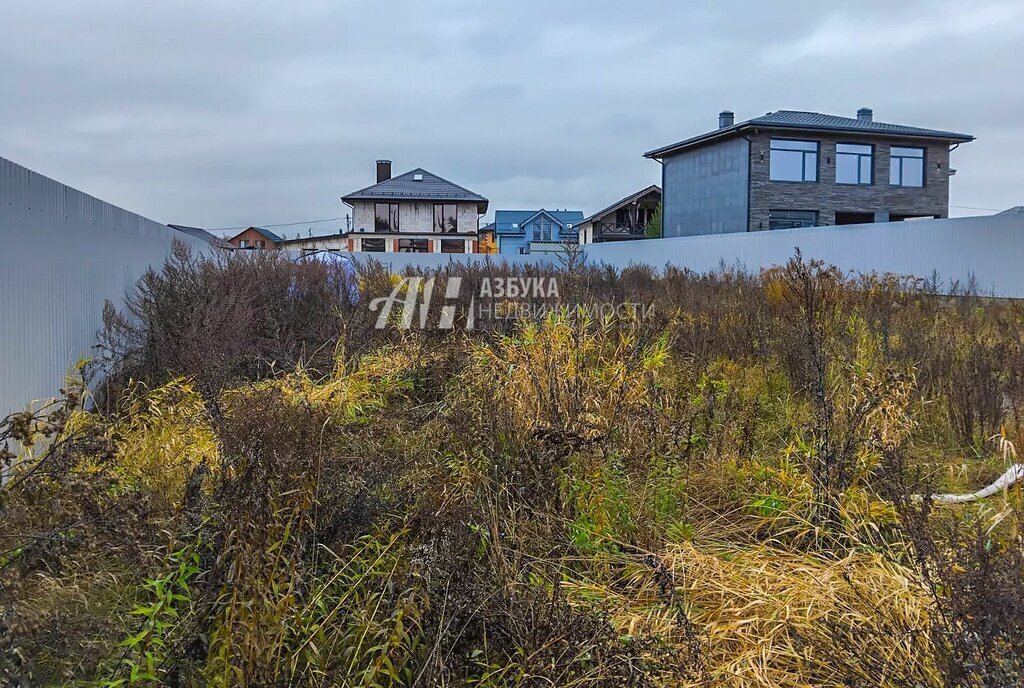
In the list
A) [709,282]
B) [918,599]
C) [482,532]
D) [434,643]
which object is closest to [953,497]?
[918,599]

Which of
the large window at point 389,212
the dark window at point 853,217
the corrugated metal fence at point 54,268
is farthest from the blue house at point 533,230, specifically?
the corrugated metal fence at point 54,268

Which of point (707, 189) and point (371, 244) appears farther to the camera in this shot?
point (371, 244)

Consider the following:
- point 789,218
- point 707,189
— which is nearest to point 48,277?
point 789,218

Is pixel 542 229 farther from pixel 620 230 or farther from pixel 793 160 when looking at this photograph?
pixel 793 160

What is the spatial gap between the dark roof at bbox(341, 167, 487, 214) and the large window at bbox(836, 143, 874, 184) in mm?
21812

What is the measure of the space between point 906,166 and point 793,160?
4.71m

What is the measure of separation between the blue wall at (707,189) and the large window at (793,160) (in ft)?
3.65

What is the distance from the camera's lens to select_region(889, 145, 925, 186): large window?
3169 centimetres

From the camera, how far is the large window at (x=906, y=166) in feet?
104

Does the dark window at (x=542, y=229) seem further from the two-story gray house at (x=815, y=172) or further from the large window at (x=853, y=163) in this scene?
the large window at (x=853, y=163)

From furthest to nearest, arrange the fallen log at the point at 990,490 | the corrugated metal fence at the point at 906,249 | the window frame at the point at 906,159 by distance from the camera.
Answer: the window frame at the point at 906,159 < the corrugated metal fence at the point at 906,249 < the fallen log at the point at 990,490

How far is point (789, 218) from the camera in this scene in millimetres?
30625

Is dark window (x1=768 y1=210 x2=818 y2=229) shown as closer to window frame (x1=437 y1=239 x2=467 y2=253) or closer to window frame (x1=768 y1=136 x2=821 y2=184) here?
window frame (x1=768 y1=136 x2=821 y2=184)

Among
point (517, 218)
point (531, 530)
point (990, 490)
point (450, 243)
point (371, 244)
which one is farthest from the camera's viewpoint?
point (517, 218)
